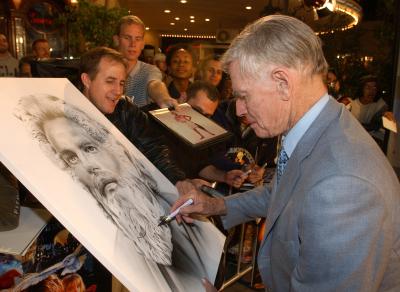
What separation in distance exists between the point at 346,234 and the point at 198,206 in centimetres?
66

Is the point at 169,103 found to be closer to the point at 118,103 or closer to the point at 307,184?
the point at 118,103

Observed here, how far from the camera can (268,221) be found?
1142 mm

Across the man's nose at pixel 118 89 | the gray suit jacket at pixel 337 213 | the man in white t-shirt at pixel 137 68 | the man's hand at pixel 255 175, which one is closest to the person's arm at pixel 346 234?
the gray suit jacket at pixel 337 213

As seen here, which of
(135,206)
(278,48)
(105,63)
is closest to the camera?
(278,48)

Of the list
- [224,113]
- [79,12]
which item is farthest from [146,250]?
[79,12]

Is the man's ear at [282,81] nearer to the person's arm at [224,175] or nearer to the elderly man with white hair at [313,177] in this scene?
the elderly man with white hair at [313,177]

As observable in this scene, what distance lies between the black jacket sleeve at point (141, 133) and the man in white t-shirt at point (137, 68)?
0.54m

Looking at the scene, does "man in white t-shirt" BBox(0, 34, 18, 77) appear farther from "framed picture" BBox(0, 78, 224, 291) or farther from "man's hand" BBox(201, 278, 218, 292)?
"man's hand" BBox(201, 278, 218, 292)

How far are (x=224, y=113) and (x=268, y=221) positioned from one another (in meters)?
1.90

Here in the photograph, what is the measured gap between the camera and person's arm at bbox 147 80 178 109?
2352 mm

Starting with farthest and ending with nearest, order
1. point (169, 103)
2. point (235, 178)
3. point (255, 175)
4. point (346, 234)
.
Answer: point (255, 175), point (235, 178), point (169, 103), point (346, 234)

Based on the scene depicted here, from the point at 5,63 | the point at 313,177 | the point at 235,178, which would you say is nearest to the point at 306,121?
the point at 313,177

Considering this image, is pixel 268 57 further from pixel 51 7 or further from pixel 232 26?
pixel 232 26

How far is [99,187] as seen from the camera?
44.3 inches
